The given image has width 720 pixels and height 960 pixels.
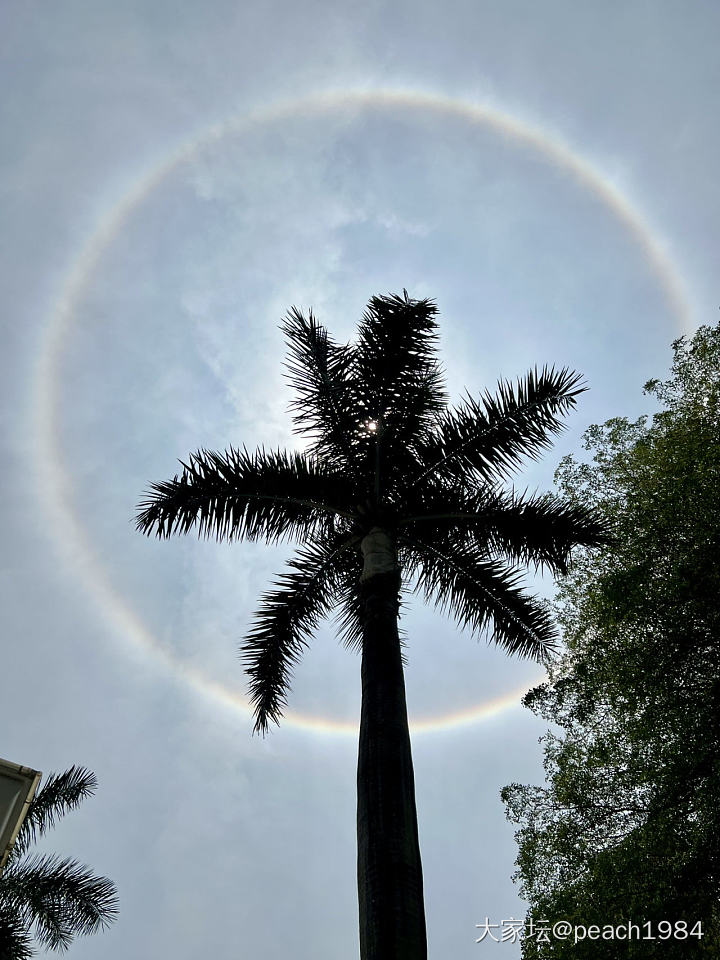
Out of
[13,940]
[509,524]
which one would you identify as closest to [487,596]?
[509,524]

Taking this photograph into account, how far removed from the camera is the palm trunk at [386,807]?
6980mm

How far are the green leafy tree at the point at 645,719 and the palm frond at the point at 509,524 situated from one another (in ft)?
2.48

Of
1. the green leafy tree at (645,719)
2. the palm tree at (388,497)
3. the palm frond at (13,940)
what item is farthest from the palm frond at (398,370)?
the palm frond at (13,940)

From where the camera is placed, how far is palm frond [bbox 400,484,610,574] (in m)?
11.4

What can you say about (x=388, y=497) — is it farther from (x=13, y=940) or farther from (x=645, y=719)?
(x=13, y=940)

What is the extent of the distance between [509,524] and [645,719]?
5168 millimetres

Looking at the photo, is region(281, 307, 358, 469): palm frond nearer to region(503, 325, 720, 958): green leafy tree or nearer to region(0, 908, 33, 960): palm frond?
region(503, 325, 720, 958): green leafy tree

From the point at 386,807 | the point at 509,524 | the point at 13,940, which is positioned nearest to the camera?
the point at 386,807

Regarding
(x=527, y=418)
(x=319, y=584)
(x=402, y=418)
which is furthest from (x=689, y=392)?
(x=319, y=584)

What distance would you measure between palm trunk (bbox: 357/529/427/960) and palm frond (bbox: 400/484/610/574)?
1.98 metres

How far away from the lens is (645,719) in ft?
44.7

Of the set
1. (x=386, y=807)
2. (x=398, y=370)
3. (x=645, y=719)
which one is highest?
(x=398, y=370)

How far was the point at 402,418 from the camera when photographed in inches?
480

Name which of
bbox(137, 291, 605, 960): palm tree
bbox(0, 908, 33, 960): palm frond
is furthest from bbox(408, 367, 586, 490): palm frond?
bbox(0, 908, 33, 960): palm frond
